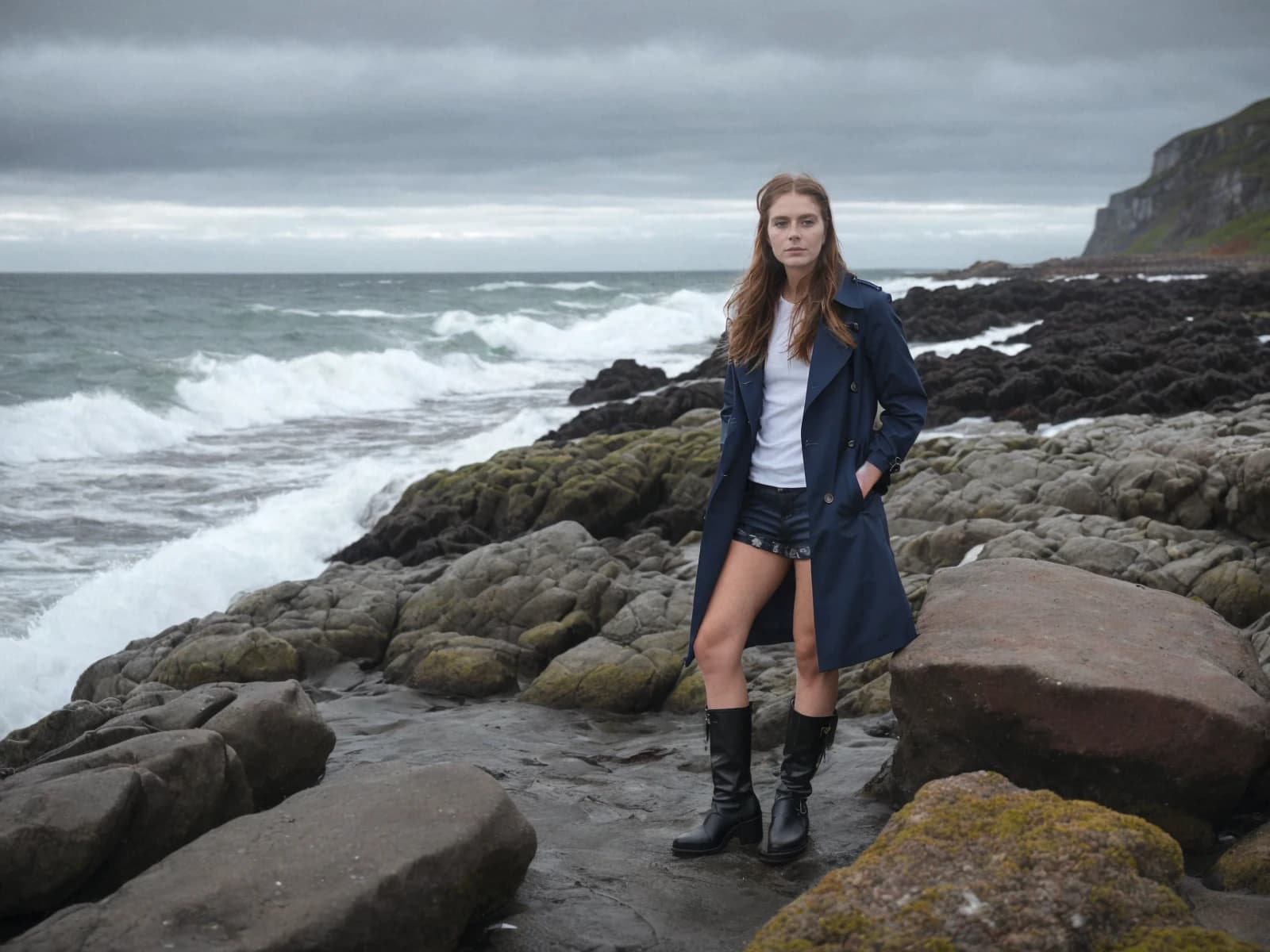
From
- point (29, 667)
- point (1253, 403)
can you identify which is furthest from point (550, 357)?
point (29, 667)

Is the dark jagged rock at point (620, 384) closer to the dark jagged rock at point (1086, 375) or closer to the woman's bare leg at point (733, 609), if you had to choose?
the dark jagged rock at point (1086, 375)

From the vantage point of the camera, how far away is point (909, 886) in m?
3.11

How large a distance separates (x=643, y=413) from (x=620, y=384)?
658 cm

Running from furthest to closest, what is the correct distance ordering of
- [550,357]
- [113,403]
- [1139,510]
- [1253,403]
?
[550,357], [113,403], [1253,403], [1139,510]

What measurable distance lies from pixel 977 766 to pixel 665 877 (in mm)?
1264

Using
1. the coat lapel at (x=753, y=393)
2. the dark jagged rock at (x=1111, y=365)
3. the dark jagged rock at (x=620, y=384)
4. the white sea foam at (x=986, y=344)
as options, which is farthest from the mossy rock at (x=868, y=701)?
the white sea foam at (x=986, y=344)

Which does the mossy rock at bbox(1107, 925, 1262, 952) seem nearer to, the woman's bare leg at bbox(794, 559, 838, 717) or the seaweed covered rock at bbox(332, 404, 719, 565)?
the woman's bare leg at bbox(794, 559, 838, 717)

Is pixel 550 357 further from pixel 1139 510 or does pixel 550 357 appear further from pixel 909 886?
pixel 909 886

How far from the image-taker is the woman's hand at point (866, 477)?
4.33 meters

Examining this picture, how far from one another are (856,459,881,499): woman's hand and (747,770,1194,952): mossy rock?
127 centimetres

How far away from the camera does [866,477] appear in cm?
434

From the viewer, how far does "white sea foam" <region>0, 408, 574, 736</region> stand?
987cm

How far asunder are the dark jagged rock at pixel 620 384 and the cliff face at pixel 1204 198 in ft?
188

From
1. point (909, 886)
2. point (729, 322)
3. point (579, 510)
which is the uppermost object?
point (729, 322)
